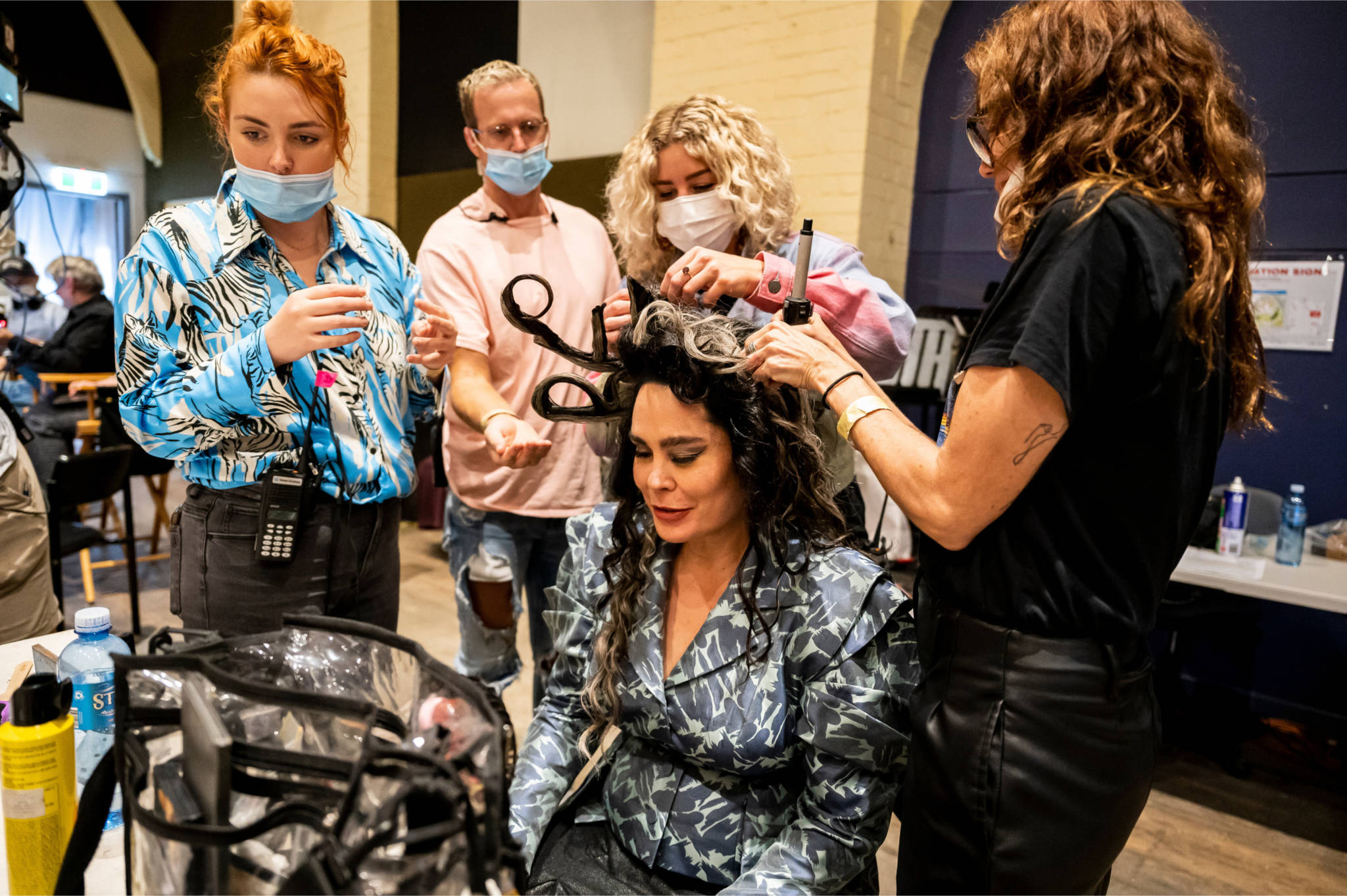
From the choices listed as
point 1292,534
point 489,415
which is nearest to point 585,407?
point 489,415

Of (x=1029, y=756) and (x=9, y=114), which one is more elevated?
(x=9, y=114)

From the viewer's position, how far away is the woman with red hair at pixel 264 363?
1.33m

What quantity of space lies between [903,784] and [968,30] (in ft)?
13.3

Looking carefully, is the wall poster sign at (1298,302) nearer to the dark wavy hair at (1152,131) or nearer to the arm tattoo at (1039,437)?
the dark wavy hair at (1152,131)

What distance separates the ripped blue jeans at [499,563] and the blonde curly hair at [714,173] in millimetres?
653

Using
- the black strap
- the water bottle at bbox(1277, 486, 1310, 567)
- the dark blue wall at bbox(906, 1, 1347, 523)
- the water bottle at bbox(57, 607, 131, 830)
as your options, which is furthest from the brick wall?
the black strap

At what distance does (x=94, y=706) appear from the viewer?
1107 mm

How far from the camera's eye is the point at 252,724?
2.43 ft

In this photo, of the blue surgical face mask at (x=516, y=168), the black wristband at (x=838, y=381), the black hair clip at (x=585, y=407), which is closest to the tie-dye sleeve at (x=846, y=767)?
the black wristband at (x=838, y=381)

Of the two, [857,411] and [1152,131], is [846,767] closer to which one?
[857,411]

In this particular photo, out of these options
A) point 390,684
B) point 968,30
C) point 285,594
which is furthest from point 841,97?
point 390,684

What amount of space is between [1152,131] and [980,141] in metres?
0.22

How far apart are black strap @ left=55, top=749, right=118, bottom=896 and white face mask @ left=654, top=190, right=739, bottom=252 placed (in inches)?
49.5

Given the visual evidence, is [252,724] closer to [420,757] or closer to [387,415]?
[420,757]
